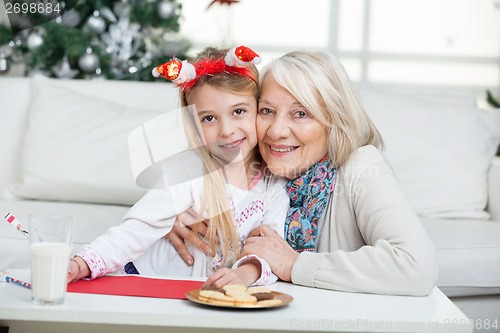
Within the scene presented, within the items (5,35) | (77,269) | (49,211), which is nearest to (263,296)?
(77,269)

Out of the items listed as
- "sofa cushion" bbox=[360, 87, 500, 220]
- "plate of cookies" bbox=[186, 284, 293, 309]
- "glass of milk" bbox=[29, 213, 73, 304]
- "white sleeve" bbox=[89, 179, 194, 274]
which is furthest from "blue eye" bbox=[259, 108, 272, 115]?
"sofa cushion" bbox=[360, 87, 500, 220]

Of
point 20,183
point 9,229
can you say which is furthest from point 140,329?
point 20,183

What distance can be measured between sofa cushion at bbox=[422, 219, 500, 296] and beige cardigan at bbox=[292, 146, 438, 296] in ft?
1.62

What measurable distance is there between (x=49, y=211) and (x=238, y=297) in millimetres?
1212

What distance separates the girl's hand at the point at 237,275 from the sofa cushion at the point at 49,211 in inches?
27.2

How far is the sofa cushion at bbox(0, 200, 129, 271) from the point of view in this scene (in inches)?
76.9

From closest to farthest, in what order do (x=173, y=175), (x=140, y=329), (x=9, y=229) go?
(x=140, y=329) < (x=173, y=175) < (x=9, y=229)

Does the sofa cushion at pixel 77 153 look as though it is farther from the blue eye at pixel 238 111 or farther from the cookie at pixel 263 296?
the cookie at pixel 263 296

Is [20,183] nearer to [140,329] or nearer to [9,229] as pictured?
[9,229]

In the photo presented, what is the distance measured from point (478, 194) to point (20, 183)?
5.19ft

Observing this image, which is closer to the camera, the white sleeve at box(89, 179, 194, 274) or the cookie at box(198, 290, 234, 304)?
the cookie at box(198, 290, 234, 304)

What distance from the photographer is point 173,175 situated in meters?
1.63

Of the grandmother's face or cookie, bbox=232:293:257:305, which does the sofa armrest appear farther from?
cookie, bbox=232:293:257:305

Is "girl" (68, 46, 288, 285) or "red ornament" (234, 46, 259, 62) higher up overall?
"red ornament" (234, 46, 259, 62)
